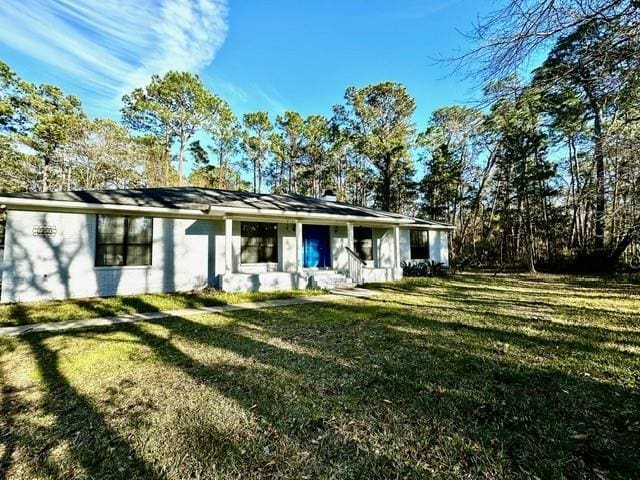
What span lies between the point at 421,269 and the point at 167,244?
1076cm

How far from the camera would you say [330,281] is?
419 inches

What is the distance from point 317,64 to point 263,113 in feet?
39.3

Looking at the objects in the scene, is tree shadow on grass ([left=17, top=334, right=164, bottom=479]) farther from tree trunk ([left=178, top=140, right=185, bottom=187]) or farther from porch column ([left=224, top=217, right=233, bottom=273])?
tree trunk ([left=178, top=140, right=185, bottom=187])

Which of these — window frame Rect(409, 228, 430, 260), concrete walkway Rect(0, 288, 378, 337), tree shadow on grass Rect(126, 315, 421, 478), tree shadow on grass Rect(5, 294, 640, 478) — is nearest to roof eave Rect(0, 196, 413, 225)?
concrete walkway Rect(0, 288, 378, 337)

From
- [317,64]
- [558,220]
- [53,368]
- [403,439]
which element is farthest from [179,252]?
[558,220]

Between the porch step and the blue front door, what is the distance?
1065 millimetres

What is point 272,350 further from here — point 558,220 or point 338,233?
point 558,220

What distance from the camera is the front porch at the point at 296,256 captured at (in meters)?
9.72

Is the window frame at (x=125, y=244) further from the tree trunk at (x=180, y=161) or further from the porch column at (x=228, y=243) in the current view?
the tree trunk at (x=180, y=161)

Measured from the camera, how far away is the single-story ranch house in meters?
7.83

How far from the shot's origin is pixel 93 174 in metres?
20.6

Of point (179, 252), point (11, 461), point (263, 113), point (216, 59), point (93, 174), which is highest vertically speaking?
point (263, 113)

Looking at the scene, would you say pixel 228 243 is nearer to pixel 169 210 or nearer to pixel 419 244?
pixel 169 210

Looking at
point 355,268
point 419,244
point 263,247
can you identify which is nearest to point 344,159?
point 419,244
